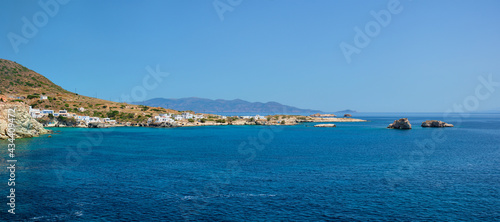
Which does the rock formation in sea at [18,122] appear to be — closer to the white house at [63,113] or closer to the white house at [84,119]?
the white house at [63,113]

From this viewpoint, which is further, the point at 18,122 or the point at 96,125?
the point at 96,125

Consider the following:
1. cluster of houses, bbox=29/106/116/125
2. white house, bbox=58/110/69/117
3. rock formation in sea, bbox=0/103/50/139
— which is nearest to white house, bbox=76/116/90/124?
cluster of houses, bbox=29/106/116/125

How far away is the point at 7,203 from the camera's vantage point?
114 ft

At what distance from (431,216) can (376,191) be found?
30.1 feet

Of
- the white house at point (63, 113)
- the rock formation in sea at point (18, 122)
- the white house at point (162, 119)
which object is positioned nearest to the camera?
the rock formation in sea at point (18, 122)

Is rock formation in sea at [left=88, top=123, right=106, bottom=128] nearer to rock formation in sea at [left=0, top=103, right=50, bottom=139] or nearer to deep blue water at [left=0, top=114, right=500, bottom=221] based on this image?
rock formation in sea at [left=0, top=103, right=50, bottom=139]

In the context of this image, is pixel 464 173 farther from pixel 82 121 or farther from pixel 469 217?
pixel 82 121

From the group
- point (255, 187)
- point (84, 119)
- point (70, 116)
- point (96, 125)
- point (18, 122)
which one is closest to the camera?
point (255, 187)

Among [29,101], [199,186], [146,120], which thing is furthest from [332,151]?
[29,101]

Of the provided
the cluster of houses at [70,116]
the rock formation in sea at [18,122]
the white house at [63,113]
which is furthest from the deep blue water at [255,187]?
the white house at [63,113]

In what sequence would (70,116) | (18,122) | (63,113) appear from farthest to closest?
(70,116)
(63,113)
(18,122)

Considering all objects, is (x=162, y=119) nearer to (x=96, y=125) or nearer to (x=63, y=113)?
(x=96, y=125)

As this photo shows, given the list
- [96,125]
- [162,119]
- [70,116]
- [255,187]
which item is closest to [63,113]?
[70,116]

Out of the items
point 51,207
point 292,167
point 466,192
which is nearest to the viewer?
point 51,207
